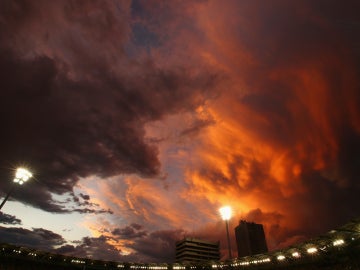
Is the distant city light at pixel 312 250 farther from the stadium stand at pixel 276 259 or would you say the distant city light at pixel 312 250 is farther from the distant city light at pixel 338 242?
the distant city light at pixel 338 242

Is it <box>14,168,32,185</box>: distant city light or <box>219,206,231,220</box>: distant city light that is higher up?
<box>14,168,32,185</box>: distant city light

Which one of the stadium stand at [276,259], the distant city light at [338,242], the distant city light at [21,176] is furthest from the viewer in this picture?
the stadium stand at [276,259]

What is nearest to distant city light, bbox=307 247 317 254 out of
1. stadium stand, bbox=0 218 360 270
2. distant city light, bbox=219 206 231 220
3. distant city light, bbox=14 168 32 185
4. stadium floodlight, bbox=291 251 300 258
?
stadium stand, bbox=0 218 360 270

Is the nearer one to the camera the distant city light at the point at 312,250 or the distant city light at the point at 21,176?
the distant city light at the point at 21,176

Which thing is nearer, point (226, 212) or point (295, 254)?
point (226, 212)

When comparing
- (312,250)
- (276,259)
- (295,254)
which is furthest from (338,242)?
(276,259)

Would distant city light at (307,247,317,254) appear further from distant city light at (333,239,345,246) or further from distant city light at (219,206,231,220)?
distant city light at (219,206,231,220)

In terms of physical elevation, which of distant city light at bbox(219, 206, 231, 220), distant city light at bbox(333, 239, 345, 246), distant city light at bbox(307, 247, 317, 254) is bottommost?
distant city light at bbox(219, 206, 231, 220)

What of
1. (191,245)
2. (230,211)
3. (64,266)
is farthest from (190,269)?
(191,245)

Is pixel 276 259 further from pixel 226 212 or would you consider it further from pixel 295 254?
pixel 226 212

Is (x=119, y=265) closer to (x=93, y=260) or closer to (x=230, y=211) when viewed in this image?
(x=93, y=260)

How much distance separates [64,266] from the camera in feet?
225

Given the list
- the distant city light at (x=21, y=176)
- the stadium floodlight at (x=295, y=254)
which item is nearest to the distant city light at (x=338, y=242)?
the stadium floodlight at (x=295, y=254)

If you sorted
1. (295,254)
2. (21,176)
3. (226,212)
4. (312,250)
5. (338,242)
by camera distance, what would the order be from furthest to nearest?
(295,254), (312,250), (338,242), (226,212), (21,176)
